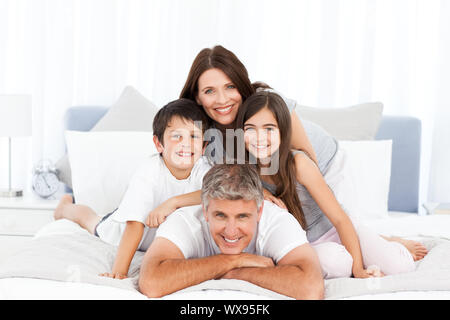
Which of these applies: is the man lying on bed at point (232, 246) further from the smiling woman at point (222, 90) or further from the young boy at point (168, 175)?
the smiling woman at point (222, 90)

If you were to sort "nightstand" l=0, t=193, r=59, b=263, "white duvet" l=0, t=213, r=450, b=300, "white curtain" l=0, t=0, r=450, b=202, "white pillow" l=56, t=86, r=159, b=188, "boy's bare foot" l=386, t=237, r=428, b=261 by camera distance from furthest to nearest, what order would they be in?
"white curtain" l=0, t=0, r=450, b=202
"white pillow" l=56, t=86, r=159, b=188
"nightstand" l=0, t=193, r=59, b=263
"boy's bare foot" l=386, t=237, r=428, b=261
"white duvet" l=0, t=213, r=450, b=300

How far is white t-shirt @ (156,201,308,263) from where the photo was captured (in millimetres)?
1533

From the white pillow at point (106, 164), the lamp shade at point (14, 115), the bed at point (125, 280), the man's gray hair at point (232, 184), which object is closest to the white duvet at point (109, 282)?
the bed at point (125, 280)

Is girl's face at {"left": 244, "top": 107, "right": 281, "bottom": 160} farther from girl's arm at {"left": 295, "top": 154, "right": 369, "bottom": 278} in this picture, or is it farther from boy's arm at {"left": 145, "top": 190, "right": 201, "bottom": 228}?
boy's arm at {"left": 145, "top": 190, "right": 201, "bottom": 228}

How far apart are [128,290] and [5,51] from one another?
2334mm

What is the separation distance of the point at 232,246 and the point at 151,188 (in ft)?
1.36

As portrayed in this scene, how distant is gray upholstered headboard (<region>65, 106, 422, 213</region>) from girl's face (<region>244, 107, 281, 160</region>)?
4.51ft

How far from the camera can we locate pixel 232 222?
1.49m

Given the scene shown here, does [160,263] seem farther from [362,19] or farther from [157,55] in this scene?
[362,19]

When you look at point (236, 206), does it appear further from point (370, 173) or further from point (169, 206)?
point (370, 173)

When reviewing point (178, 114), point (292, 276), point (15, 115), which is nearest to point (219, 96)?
point (178, 114)

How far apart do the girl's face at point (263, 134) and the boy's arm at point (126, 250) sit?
0.46m

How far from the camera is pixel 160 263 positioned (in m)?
1.45

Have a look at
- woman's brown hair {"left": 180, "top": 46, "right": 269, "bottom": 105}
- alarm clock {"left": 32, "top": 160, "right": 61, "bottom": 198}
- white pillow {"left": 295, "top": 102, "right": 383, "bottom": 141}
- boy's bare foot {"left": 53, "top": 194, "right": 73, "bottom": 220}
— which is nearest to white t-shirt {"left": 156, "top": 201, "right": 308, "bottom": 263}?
woman's brown hair {"left": 180, "top": 46, "right": 269, "bottom": 105}
